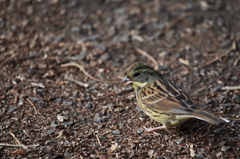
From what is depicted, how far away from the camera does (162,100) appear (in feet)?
15.7

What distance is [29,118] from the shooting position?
203 inches

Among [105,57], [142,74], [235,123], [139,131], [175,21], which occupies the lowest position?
[235,123]

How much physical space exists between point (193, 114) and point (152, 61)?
9.02 ft

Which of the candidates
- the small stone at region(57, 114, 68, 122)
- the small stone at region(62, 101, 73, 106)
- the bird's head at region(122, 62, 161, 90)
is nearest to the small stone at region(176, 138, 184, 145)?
the bird's head at region(122, 62, 161, 90)

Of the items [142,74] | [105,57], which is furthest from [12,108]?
[105,57]

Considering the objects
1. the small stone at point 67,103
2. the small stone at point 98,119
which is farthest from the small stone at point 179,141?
the small stone at point 67,103

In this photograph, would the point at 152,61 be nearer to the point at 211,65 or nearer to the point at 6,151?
the point at 211,65

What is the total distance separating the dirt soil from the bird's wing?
1.34ft

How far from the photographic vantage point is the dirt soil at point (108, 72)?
461 cm

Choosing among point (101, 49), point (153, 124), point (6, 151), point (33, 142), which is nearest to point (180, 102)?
point (153, 124)

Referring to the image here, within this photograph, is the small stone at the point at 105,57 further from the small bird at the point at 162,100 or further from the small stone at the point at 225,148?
the small stone at the point at 225,148

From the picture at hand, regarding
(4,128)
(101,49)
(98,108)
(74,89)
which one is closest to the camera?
(4,128)

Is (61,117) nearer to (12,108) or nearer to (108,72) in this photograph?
(12,108)

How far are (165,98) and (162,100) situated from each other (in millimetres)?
51
